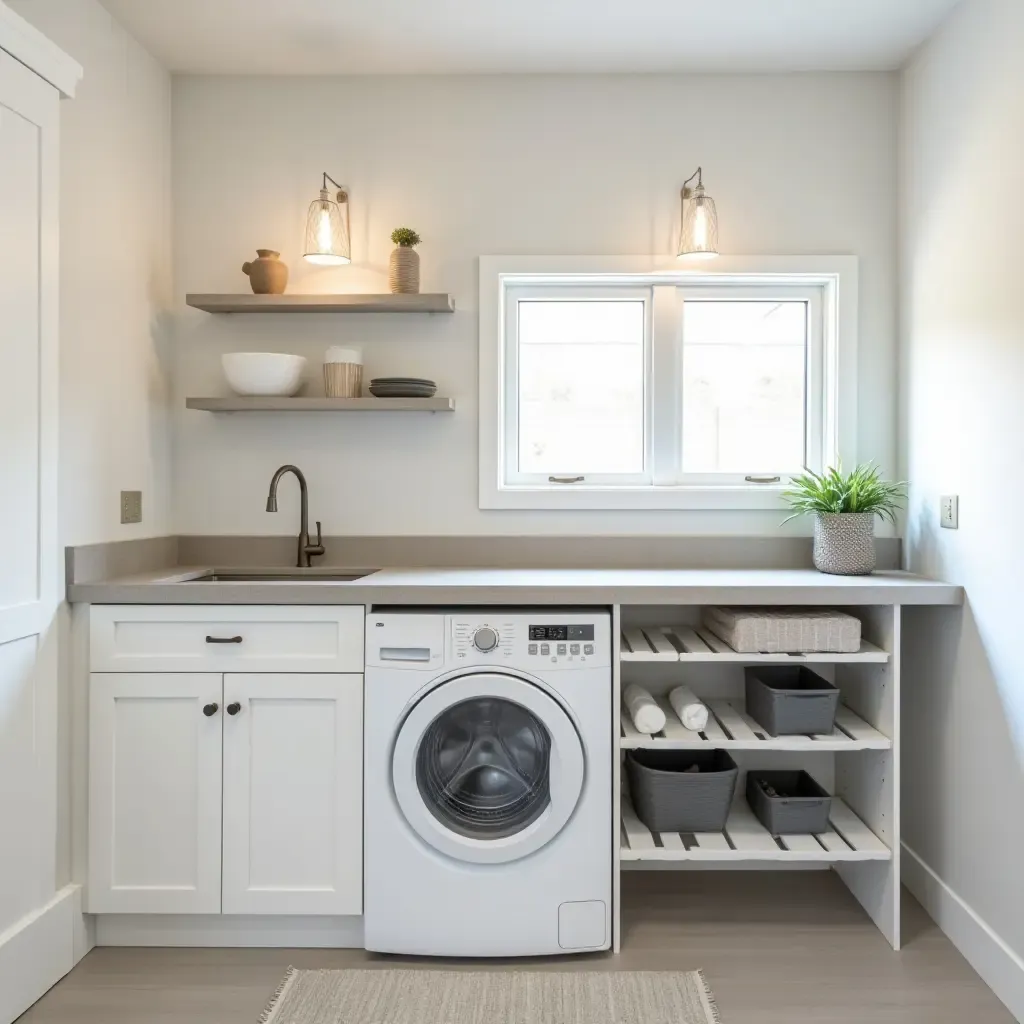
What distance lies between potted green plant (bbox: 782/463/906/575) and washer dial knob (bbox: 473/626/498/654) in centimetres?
107

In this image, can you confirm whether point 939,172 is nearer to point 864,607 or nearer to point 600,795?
point 864,607

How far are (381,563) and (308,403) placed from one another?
572 millimetres

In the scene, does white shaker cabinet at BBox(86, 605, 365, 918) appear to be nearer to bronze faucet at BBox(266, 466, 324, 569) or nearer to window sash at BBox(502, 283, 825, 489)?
bronze faucet at BBox(266, 466, 324, 569)

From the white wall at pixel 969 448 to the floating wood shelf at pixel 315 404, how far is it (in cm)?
147

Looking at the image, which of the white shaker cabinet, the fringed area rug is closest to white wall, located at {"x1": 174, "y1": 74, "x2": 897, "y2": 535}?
the white shaker cabinet

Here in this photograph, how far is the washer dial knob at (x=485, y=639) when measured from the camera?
6.74 ft

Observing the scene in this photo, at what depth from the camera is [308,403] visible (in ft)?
8.14

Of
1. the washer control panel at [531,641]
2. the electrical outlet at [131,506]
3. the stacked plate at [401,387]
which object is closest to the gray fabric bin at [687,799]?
the washer control panel at [531,641]

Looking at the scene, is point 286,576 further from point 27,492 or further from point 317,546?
point 27,492

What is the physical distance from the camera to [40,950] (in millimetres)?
1956

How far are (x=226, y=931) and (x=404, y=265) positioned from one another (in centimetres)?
199

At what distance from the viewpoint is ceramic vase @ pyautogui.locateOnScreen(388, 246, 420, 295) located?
100.0 inches

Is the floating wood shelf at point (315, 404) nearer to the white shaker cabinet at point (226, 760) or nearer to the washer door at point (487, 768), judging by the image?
the white shaker cabinet at point (226, 760)

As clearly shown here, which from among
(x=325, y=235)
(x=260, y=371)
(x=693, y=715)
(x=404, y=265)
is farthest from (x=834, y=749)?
(x=325, y=235)
